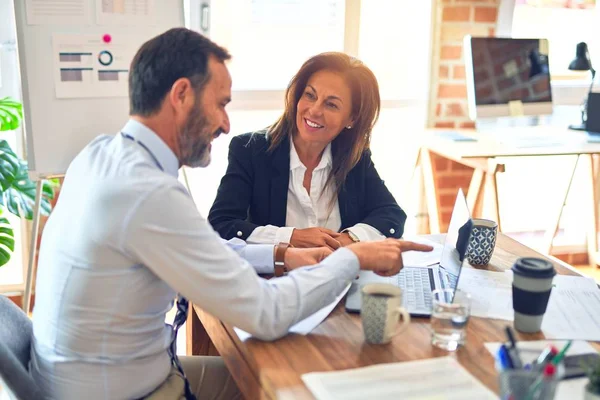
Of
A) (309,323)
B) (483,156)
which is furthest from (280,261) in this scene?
(483,156)

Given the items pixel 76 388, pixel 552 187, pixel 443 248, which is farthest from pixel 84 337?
pixel 552 187

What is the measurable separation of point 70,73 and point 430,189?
1.75 meters

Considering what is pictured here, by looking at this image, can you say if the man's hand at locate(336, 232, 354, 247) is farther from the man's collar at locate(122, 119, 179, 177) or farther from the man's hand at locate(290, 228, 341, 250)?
the man's collar at locate(122, 119, 179, 177)

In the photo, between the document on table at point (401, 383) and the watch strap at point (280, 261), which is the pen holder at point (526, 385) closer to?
the document on table at point (401, 383)

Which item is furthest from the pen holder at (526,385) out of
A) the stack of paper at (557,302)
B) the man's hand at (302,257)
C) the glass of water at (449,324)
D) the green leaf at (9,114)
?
the green leaf at (9,114)

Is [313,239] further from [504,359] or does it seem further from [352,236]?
[504,359]

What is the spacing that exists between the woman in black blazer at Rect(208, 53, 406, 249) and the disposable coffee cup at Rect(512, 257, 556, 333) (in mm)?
636

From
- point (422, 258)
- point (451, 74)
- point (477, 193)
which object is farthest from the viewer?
point (451, 74)

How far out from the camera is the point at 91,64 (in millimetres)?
2645

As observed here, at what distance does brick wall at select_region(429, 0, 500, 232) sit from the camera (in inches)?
140

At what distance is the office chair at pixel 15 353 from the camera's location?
4.08 ft

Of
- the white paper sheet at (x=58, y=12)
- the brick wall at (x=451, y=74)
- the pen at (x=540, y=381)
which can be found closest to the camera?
the pen at (x=540, y=381)

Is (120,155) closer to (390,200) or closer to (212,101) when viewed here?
(212,101)

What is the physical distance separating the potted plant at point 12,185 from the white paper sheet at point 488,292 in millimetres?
1756
